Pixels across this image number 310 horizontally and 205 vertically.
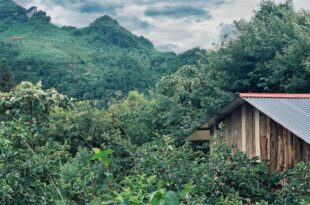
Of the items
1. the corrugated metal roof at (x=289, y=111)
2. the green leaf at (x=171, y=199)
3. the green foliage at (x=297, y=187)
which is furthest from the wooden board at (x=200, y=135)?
the green leaf at (x=171, y=199)

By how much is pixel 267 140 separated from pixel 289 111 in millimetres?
680

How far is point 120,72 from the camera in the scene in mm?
45375

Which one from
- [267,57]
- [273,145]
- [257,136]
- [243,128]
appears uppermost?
[267,57]

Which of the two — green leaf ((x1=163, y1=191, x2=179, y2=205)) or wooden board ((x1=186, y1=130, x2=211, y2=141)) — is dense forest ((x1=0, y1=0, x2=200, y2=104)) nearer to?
wooden board ((x1=186, y1=130, x2=211, y2=141))

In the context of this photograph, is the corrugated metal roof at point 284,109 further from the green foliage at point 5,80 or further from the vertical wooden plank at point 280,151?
the green foliage at point 5,80

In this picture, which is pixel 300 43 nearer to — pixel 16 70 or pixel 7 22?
pixel 16 70

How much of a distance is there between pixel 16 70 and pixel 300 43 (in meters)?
35.9

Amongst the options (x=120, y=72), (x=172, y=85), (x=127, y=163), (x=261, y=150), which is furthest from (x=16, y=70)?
(x=261, y=150)

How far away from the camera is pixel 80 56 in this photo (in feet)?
186

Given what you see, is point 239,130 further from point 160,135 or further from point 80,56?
point 80,56

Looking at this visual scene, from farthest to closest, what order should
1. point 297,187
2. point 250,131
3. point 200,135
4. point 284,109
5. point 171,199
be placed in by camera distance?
point 200,135, point 250,131, point 284,109, point 297,187, point 171,199

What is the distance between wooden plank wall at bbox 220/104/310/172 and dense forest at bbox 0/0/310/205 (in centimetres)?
50

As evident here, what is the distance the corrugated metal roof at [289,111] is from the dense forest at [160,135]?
751 mm

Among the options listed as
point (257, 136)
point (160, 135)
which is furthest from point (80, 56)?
point (257, 136)
